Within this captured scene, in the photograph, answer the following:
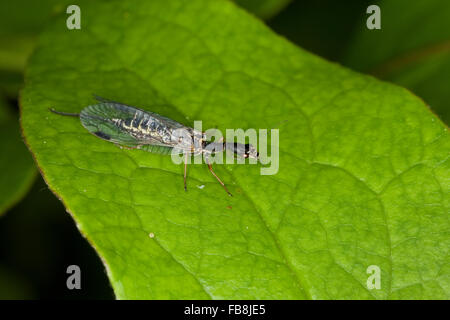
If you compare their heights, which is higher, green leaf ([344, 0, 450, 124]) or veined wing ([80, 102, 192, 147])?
green leaf ([344, 0, 450, 124])

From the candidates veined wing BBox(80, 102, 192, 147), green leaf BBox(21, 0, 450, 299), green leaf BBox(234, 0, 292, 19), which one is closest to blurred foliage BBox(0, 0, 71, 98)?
green leaf BBox(21, 0, 450, 299)

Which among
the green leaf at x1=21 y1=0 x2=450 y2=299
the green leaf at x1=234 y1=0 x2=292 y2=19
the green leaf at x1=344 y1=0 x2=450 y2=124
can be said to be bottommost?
the green leaf at x1=21 y1=0 x2=450 y2=299

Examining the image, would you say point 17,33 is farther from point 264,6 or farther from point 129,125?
point 264,6

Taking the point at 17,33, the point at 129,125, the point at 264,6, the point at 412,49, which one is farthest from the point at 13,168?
the point at 412,49

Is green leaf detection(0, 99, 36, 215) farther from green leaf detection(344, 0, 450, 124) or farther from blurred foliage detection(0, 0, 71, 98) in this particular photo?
green leaf detection(344, 0, 450, 124)

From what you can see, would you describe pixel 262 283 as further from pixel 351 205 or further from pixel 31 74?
pixel 31 74

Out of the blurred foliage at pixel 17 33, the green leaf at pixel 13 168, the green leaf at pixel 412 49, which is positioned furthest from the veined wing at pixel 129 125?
the green leaf at pixel 412 49

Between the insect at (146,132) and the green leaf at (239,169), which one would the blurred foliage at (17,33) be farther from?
the insect at (146,132)
